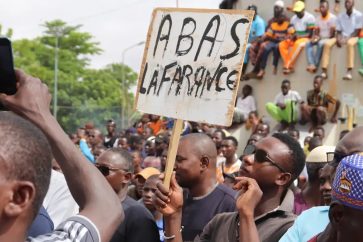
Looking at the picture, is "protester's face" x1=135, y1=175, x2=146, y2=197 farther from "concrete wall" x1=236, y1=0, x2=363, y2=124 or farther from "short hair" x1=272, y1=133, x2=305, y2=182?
"concrete wall" x1=236, y1=0, x2=363, y2=124

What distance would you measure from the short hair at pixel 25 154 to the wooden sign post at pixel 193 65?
2059 millimetres

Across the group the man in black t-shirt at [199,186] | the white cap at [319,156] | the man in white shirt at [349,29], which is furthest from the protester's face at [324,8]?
the man in black t-shirt at [199,186]

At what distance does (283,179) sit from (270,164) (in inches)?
4.3

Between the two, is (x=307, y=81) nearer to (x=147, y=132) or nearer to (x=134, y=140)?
(x=147, y=132)

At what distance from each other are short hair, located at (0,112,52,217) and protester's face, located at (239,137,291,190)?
2278 millimetres

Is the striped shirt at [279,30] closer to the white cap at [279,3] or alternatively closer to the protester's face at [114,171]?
the white cap at [279,3]

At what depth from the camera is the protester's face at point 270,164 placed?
14.0 ft

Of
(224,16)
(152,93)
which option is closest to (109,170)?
(152,93)

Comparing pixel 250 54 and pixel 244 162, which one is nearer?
pixel 244 162

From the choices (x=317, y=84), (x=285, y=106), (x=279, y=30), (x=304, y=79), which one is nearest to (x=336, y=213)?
(x=317, y=84)

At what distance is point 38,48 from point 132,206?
→ 57179 millimetres

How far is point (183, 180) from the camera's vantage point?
5031mm

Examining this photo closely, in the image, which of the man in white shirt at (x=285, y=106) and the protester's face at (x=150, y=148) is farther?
the man in white shirt at (x=285, y=106)

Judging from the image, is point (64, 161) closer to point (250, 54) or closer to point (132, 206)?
point (132, 206)
